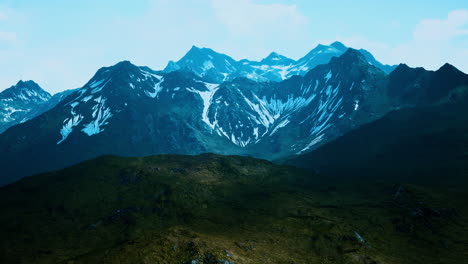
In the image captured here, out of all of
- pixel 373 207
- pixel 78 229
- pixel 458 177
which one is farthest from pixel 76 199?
pixel 458 177

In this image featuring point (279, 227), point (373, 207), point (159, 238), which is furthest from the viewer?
point (373, 207)

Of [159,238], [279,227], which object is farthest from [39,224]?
[279,227]

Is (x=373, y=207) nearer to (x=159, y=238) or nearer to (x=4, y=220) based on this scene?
(x=159, y=238)

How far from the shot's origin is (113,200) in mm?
163500

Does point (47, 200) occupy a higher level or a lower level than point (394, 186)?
higher

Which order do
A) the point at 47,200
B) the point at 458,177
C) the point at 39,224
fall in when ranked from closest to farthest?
the point at 39,224 → the point at 47,200 → the point at 458,177

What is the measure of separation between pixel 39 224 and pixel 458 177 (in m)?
205

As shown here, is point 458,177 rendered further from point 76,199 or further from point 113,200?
point 76,199

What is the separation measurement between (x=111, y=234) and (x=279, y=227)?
6696cm

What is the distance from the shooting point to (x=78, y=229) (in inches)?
5408

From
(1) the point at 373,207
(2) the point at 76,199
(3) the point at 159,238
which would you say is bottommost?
(1) the point at 373,207

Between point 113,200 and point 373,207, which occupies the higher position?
point 113,200

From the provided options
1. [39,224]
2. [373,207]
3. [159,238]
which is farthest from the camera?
[373,207]

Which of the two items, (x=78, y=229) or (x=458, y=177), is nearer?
(x=78, y=229)
